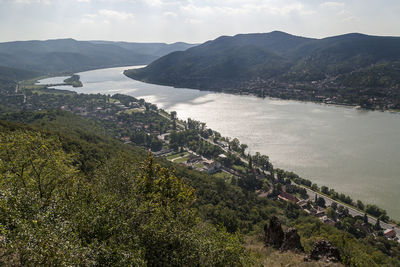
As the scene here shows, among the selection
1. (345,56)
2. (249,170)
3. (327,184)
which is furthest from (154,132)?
(345,56)

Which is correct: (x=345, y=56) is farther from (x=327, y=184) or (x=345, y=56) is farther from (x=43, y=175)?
(x=43, y=175)

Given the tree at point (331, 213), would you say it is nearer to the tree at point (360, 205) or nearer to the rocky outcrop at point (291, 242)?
the tree at point (360, 205)

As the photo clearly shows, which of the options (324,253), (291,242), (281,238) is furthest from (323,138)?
(324,253)

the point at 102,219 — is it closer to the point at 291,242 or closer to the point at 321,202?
the point at 291,242

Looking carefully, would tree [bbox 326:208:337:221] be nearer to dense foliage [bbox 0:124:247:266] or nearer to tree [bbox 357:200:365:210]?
tree [bbox 357:200:365:210]

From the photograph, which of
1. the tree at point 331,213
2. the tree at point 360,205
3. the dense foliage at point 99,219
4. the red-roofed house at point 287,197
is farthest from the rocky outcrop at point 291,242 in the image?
the tree at point 360,205

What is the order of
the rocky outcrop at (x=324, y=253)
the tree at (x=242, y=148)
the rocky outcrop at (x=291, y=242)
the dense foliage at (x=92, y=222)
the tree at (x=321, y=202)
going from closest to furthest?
the dense foliage at (x=92, y=222) < the rocky outcrop at (x=324, y=253) < the rocky outcrop at (x=291, y=242) < the tree at (x=321, y=202) < the tree at (x=242, y=148)
